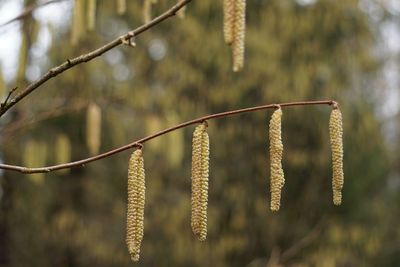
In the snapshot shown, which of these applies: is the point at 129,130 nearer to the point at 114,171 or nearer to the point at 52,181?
the point at 114,171

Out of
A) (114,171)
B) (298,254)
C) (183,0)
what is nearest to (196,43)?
(114,171)

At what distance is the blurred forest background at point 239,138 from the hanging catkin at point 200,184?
158 inches

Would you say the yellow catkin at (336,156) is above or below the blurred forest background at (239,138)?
below

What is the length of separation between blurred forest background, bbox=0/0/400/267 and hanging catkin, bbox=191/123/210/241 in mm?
4016

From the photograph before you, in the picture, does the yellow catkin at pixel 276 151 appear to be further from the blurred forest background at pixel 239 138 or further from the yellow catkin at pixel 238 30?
the blurred forest background at pixel 239 138

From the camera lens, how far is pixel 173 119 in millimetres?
3564

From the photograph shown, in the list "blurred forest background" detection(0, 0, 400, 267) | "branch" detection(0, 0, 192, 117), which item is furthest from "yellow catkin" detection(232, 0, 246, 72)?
"blurred forest background" detection(0, 0, 400, 267)

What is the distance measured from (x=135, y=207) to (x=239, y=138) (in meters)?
4.51

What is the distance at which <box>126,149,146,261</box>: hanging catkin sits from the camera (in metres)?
1.06

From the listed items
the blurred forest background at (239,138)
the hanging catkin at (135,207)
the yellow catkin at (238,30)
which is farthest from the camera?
the blurred forest background at (239,138)

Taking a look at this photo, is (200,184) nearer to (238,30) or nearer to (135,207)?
(135,207)

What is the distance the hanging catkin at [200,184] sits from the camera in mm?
1062

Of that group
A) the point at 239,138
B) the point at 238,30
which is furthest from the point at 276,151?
the point at 239,138

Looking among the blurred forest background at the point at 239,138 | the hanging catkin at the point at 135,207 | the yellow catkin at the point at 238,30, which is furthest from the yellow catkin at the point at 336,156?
the blurred forest background at the point at 239,138
